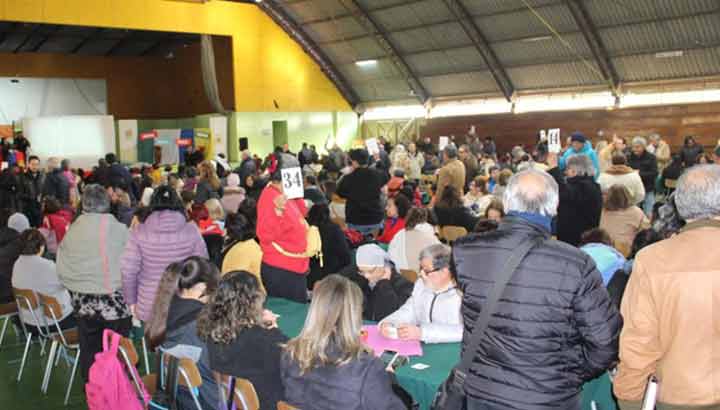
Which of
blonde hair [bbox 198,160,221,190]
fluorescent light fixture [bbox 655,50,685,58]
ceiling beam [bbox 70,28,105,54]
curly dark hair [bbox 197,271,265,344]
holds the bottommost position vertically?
curly dark hair [bbox 197,271,265,344]

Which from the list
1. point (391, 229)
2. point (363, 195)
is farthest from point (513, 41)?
point (391, 229)

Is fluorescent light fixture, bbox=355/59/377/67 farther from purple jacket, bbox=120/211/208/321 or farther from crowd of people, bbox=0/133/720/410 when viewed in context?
purple jacket, bbox=120/211/208/321

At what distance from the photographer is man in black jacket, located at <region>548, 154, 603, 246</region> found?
571 centimetres

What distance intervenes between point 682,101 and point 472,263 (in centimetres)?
1791

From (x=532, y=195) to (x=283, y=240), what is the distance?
2.95m

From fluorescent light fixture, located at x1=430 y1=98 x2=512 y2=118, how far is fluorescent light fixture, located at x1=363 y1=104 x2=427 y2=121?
0.53 meters

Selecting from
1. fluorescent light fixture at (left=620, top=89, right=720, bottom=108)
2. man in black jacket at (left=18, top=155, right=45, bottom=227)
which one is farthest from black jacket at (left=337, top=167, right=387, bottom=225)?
fluorescent light fixture at (left=620, top=89, right=720, bottom=108)

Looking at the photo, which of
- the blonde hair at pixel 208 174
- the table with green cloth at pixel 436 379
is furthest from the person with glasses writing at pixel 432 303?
the blonde hair at pixel 208 174

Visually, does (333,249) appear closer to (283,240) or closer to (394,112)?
(283,240)

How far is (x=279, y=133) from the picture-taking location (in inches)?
941

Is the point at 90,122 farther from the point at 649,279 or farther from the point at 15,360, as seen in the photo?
the point at 649,279

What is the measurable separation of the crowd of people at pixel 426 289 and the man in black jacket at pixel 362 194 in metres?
0.34

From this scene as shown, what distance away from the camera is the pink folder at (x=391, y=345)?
3.46 m

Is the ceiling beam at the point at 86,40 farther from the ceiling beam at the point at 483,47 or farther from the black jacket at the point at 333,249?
the black jacket at the point at 333,249
